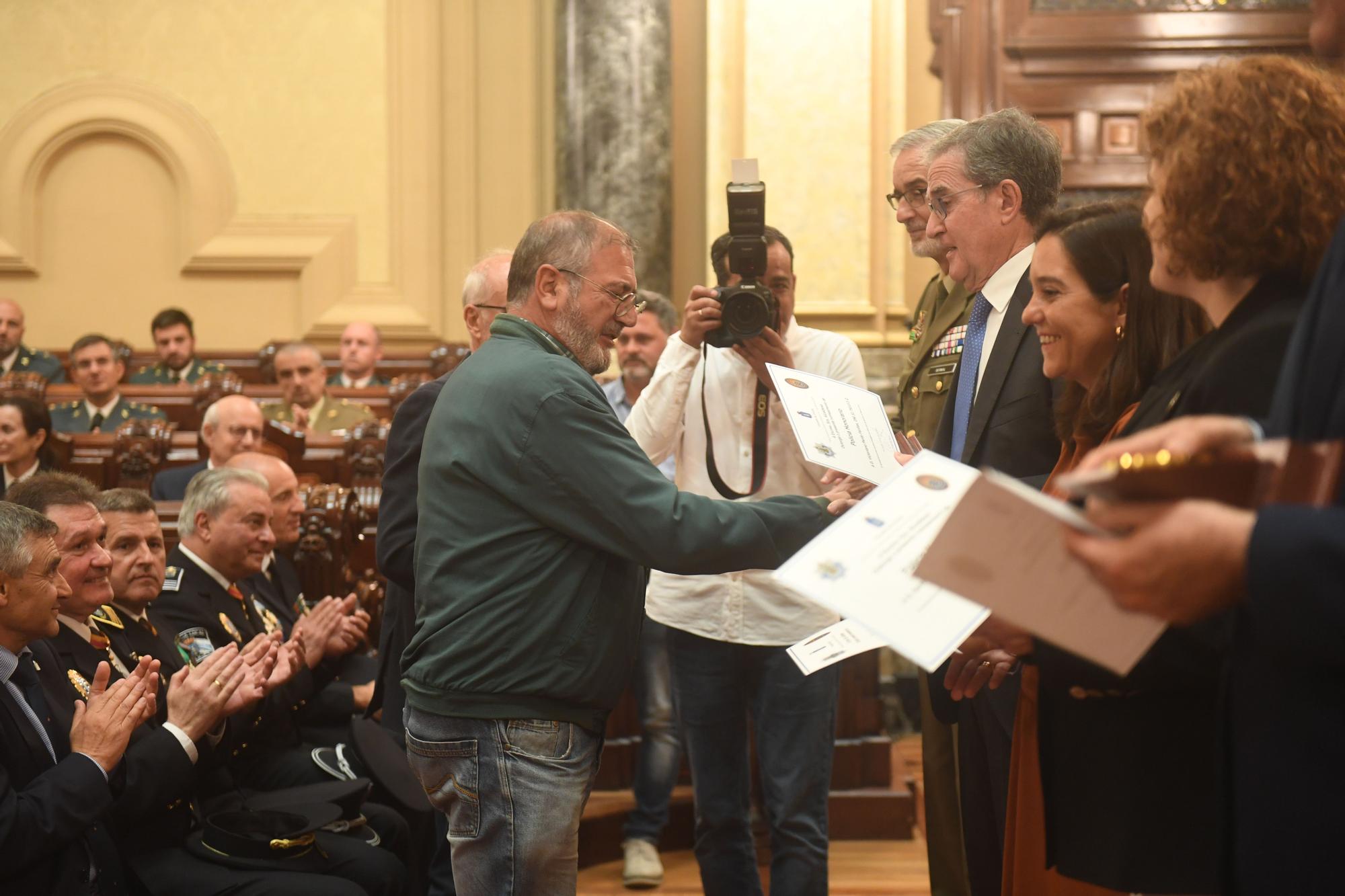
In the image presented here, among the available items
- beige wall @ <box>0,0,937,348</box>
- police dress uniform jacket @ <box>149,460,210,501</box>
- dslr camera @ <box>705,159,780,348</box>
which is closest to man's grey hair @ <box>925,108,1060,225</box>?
dslr camera @ <box>705,159,780,348</box>

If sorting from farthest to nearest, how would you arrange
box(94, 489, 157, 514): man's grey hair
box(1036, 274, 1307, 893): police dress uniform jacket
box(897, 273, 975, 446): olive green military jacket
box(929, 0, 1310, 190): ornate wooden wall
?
box(929, 0, 1310, 190): ornate wooden wall, box(94, 489, 157, 514): man's grey hair, box(897, 273, 975, 446): olive green military jacket, box(1036, 274, 1307, 893): police dress uniform jacket

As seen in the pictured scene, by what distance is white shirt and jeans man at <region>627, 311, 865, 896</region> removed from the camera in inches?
111

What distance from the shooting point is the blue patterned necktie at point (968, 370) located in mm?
2307

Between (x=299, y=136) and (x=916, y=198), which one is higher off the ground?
(x=299, y=136)

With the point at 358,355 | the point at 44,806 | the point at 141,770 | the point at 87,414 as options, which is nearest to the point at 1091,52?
the point at 358,355

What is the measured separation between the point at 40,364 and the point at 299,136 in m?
1.95

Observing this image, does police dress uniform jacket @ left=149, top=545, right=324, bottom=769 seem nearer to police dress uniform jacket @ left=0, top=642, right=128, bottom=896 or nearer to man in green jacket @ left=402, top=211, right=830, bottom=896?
police dress uniform jacket @ left=0, top=642, right=128, bottom=896

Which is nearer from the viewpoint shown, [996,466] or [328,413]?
[996,466]

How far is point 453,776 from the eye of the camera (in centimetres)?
203

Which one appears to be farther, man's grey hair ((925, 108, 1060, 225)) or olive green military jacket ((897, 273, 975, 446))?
olive green military jacket ((897, 273, 975, 446))

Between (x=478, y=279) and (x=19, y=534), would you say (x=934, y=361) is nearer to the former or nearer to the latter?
(x=478, y=279)

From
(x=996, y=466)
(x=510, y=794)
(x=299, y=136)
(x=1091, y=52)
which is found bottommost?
(x=510, y=794)

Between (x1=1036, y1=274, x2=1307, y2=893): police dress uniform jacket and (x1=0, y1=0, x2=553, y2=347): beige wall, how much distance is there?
6828 mm

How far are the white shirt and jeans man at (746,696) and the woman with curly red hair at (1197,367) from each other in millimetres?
1287
